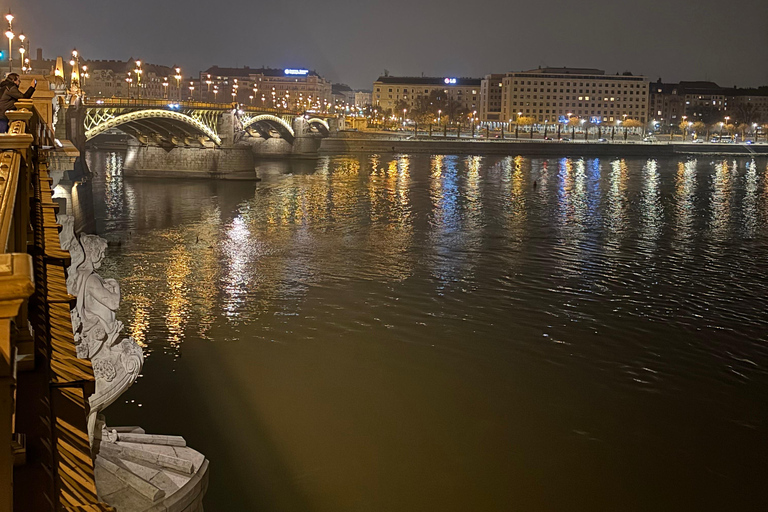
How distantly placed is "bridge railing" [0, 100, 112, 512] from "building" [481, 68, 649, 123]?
5446 inches

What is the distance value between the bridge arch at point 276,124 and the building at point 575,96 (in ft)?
273

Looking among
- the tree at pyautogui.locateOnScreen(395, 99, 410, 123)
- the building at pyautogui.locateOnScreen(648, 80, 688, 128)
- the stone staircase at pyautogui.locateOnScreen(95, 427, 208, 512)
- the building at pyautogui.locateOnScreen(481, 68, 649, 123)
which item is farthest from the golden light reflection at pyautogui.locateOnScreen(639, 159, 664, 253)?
the building at pyautogui.locateOnScreen(648, 80, 688, 128)

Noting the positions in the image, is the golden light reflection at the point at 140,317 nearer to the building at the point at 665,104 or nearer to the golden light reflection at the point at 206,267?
the golden light reflection at the point at 206,267

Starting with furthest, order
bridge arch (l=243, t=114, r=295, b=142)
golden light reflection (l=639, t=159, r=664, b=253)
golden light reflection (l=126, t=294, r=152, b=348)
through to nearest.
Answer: bridge arch (l=243, t=114, r=295, b=142) → golden light reflection (l=639, t=159, r=664, b=253) → golden light reflection (l=126, t=294, r=152, b=348)

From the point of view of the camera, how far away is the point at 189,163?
43.7 metres

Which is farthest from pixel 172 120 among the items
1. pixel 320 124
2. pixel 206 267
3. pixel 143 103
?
pixel 320 124

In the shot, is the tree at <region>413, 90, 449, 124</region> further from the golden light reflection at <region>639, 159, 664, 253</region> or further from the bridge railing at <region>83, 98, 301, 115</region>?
the bridge railing at <region>83, 98, 301, 115</region>

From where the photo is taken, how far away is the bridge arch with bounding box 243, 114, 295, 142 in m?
50.8

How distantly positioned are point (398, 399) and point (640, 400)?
3279mm

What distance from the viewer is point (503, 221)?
28.2 m

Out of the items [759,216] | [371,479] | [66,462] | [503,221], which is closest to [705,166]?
[759,216]

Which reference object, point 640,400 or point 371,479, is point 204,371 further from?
point 640,400

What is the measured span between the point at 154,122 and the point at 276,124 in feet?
62.3

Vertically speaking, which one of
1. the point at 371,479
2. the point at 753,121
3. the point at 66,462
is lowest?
the point at 371,479
